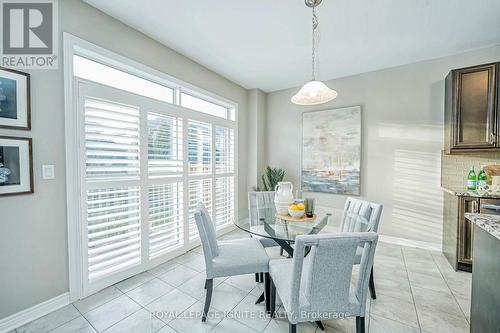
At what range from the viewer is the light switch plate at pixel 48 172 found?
1.78 metres

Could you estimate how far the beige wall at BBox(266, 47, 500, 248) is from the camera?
301 cm

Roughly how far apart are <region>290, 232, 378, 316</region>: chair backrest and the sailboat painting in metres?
2.55

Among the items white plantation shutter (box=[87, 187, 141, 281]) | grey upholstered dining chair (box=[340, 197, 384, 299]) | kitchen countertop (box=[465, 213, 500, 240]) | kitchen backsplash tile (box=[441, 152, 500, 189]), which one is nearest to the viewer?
kitchen countertop (box=[465, 213, 500, 240])

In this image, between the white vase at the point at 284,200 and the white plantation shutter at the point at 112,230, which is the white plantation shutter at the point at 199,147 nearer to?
the white plantation shutter at the point at 112,230

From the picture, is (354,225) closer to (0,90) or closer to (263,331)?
(263,331)

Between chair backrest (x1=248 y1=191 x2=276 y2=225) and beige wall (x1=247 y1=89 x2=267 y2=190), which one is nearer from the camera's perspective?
chair backrest (x1=248 y1=191 x2=276 y2=225)

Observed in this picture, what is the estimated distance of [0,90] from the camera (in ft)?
5.17

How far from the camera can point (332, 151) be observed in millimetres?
3729

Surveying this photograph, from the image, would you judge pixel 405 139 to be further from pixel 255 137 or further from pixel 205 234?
pixel 205 234

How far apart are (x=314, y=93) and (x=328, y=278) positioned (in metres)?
1.58

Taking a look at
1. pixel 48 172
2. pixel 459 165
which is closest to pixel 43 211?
pixel 48 172

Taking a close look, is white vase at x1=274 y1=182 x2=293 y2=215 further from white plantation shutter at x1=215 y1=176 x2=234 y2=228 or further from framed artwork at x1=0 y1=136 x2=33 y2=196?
framed artwork at x1=0 y1=136 x2=33 y2=196

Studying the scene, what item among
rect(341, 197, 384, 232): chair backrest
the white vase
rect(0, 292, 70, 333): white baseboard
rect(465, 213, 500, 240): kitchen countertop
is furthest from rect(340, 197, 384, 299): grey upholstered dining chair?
rect(0, 292, 70, 333): white baseboard

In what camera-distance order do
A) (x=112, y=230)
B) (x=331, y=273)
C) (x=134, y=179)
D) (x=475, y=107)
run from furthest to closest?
(x=475, y=107), (x=134, y=179), (x=112, y=230), (x=331, y=273)
